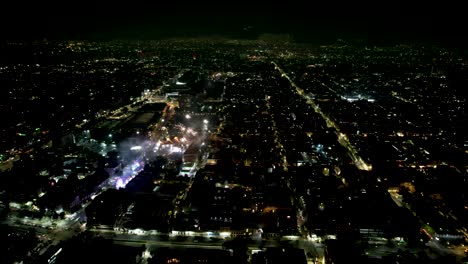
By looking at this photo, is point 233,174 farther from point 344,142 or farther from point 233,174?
point 344,142

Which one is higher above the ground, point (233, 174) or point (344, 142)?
point (344, 142)

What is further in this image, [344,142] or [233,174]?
[344,142]

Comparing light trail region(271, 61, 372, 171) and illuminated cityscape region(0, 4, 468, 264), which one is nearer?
illuminated cityscape region(0, 4, 468, 264)

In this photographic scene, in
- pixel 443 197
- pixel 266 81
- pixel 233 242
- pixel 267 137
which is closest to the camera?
pixel 233 242

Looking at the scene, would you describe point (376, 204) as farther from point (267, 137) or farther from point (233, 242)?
point (267, 137)

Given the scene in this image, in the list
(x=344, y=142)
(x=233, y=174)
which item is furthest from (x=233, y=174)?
(x=344, y=142)

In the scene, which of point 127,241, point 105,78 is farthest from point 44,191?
point 105,78

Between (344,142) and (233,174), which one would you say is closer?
(233,174)
